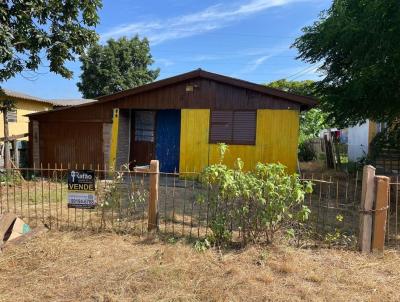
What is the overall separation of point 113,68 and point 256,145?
938 inches

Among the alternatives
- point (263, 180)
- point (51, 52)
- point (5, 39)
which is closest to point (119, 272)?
point (263, 180)

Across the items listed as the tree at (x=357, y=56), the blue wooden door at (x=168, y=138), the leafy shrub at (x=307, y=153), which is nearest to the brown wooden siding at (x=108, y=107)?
the blue wooden door at (x=168, y=138)

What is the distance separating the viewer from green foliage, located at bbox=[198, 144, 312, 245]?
513 cm

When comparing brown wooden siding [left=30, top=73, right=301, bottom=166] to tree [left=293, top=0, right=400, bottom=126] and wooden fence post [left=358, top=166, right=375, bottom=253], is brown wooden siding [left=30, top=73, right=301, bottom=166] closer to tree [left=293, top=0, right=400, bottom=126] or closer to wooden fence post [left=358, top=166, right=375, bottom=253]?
tree [left=293, top=0, right=400, bottom=126]

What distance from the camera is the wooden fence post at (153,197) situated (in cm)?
595

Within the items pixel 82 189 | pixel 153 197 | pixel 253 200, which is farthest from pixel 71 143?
pixel 253 200

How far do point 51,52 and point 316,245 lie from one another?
7.23 meters

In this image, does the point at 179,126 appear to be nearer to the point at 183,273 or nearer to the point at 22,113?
the point at 183,273

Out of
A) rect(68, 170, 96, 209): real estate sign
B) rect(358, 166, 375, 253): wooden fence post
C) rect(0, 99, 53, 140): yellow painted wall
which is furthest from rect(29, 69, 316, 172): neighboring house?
rect(0, 99, 53, 140): yellow painted wall

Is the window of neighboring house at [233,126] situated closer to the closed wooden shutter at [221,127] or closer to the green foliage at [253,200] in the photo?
the closed wooden shutter at [221,127]

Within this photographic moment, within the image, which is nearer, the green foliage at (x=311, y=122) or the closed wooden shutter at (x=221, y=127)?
the closed wooden shutter at (x=221, y=127)

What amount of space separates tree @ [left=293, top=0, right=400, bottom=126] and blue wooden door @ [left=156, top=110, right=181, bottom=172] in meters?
4.69

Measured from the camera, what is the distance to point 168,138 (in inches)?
529

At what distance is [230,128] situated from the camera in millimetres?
11914
